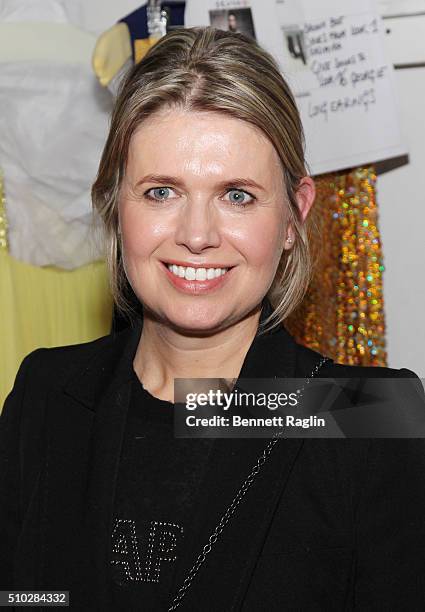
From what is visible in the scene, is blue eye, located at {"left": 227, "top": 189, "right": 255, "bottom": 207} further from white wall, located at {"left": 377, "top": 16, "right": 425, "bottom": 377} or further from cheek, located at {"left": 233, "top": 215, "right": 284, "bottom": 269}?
white wall, located at {"left": 377, "top": 16, "right": 425, "bottom": 377}

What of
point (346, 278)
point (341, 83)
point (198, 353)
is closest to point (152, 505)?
point (198, 353)

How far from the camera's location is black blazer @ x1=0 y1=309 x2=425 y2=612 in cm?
99

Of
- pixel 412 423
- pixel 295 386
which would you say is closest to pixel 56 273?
pixel 295 386

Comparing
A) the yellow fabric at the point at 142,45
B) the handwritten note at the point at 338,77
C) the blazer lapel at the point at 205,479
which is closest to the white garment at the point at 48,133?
the yellow fabric at the point at 142,45

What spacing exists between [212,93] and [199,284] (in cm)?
22

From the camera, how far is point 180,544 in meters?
1.04

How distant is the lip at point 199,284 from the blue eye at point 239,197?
76 mm

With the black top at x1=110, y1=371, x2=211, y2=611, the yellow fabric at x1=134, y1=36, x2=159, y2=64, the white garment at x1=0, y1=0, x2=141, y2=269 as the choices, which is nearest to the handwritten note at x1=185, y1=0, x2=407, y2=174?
the yellow fabric at x1=134, y1=36, x2=159, y2=64

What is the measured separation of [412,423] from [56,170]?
0.77 metres

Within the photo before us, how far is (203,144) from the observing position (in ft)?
3.43

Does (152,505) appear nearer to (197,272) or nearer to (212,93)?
(197,272)

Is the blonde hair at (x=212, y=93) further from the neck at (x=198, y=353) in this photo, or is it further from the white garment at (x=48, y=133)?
the white garment at (x=48, y=133)
